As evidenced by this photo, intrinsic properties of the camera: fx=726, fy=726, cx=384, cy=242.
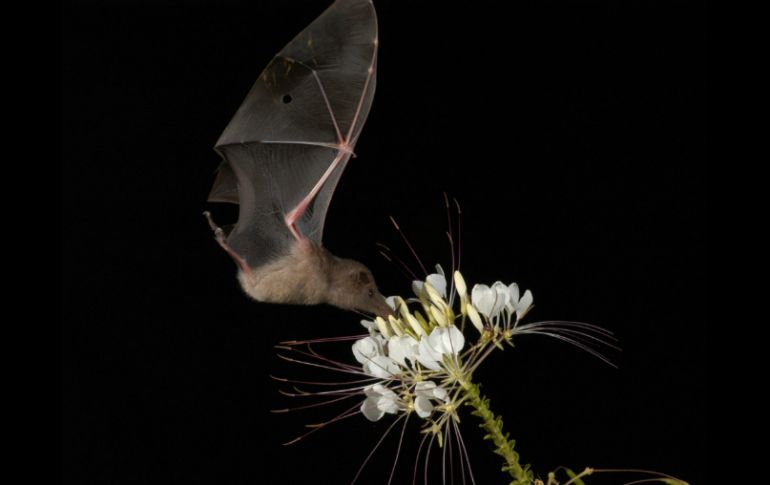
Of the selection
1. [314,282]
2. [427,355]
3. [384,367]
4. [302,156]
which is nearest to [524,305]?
[427,355]

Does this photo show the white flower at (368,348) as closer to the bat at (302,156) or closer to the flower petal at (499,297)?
the bat at (302,156)

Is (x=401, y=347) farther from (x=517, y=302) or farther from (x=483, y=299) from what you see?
(x=517, y=302)

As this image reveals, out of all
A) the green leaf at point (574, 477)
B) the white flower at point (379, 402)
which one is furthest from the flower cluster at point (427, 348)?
the green leaf at point (574, 477)

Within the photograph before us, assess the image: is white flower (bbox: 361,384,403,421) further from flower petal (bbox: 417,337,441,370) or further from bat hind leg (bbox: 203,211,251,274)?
bat hind leg (bbox: 203,211,251,274)

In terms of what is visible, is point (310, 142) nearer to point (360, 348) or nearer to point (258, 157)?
point (258, 157)

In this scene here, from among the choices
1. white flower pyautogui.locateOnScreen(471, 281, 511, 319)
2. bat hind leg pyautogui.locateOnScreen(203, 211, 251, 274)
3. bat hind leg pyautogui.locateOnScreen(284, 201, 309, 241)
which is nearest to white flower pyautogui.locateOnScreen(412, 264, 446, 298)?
white flower pyautogui.locateOnScreen(471, 281, 511, 319)

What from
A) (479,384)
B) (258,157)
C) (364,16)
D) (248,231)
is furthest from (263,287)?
(364,16)

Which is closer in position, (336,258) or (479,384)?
(479,384)
